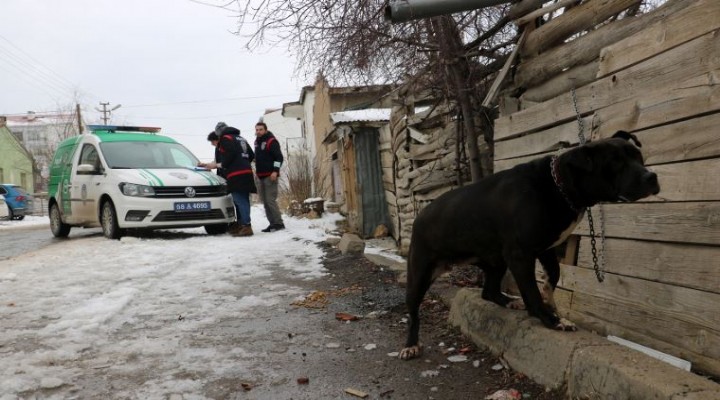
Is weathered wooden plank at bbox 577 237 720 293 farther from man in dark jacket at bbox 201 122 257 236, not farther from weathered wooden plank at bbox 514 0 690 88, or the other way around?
man in dark jacket at bbox 201 122 257 236

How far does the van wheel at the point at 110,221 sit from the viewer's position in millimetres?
10492

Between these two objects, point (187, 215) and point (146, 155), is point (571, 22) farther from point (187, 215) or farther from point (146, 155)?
point (146, 155)

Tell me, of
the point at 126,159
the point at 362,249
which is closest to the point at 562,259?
the point at 362,249

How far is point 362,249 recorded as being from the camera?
8.48m

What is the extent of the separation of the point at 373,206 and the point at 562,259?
693 cm

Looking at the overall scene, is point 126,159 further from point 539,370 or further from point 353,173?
point 539,370

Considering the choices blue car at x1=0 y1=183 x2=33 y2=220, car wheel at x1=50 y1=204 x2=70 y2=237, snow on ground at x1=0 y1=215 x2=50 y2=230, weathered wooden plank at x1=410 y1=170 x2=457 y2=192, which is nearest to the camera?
weathered wooden plank at x1=410 y1=170 x2=457 y2=192

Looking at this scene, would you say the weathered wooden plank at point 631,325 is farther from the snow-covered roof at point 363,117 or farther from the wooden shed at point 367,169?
the snow-covered roof at point 363,117

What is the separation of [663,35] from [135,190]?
9447 mm

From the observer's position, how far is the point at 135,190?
10289 mm

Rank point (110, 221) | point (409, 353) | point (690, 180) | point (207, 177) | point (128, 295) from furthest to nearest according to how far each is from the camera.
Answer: point (207, 177)
point (110, 221)
point (128, 295)
point (409, 353)
point (690, 180)

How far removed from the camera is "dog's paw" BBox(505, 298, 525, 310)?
377cm

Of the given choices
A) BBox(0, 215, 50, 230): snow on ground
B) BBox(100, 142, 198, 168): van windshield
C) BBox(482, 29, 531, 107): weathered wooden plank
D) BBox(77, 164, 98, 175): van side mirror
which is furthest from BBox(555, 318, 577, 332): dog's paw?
Answer: BBox(0, 215, 50, 230): snow on ground

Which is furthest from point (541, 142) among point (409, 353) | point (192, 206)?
point (192, 206)
